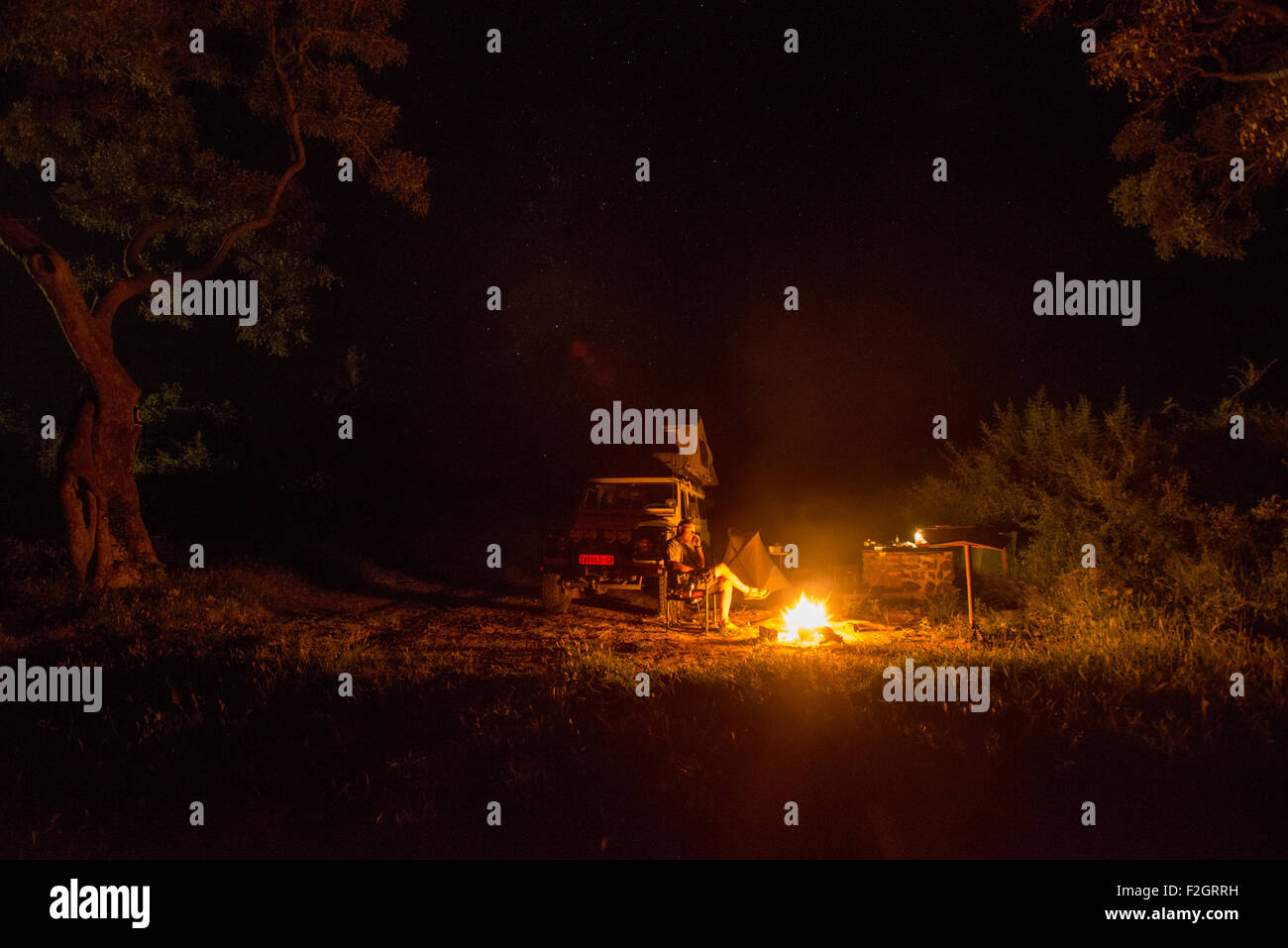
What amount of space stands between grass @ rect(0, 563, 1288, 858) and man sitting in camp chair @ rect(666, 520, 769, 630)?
3.23 m

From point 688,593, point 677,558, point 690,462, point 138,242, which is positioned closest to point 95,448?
point 138,242

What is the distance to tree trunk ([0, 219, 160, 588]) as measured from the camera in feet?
33.2

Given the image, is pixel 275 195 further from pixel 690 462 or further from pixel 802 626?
pixel 802 626

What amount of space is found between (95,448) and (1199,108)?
52.2ft

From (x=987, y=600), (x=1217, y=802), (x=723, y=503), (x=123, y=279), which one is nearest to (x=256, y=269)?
(x=123, y=279)

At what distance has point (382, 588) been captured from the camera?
45.1 feet

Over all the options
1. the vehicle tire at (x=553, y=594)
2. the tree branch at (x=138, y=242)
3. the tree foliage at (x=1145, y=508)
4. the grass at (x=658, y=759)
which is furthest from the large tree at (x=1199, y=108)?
the tree branch at (x=138, y=242)

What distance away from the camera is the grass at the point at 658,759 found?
3598 mm

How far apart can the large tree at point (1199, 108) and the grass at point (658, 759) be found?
607cm

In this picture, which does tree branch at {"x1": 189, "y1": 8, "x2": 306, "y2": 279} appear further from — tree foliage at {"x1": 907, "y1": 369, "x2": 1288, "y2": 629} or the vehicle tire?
tree foliage at {"x1": 907, "y1": 369, "x2": 1288, "y2": 629}

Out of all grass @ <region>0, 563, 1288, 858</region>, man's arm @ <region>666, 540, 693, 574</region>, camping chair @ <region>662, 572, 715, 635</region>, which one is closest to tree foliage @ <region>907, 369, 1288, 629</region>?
grass @ <region>0, 563, 1288, 858</region>

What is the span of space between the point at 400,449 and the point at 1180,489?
973 inches

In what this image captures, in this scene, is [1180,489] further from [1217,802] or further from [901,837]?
[901,837]
